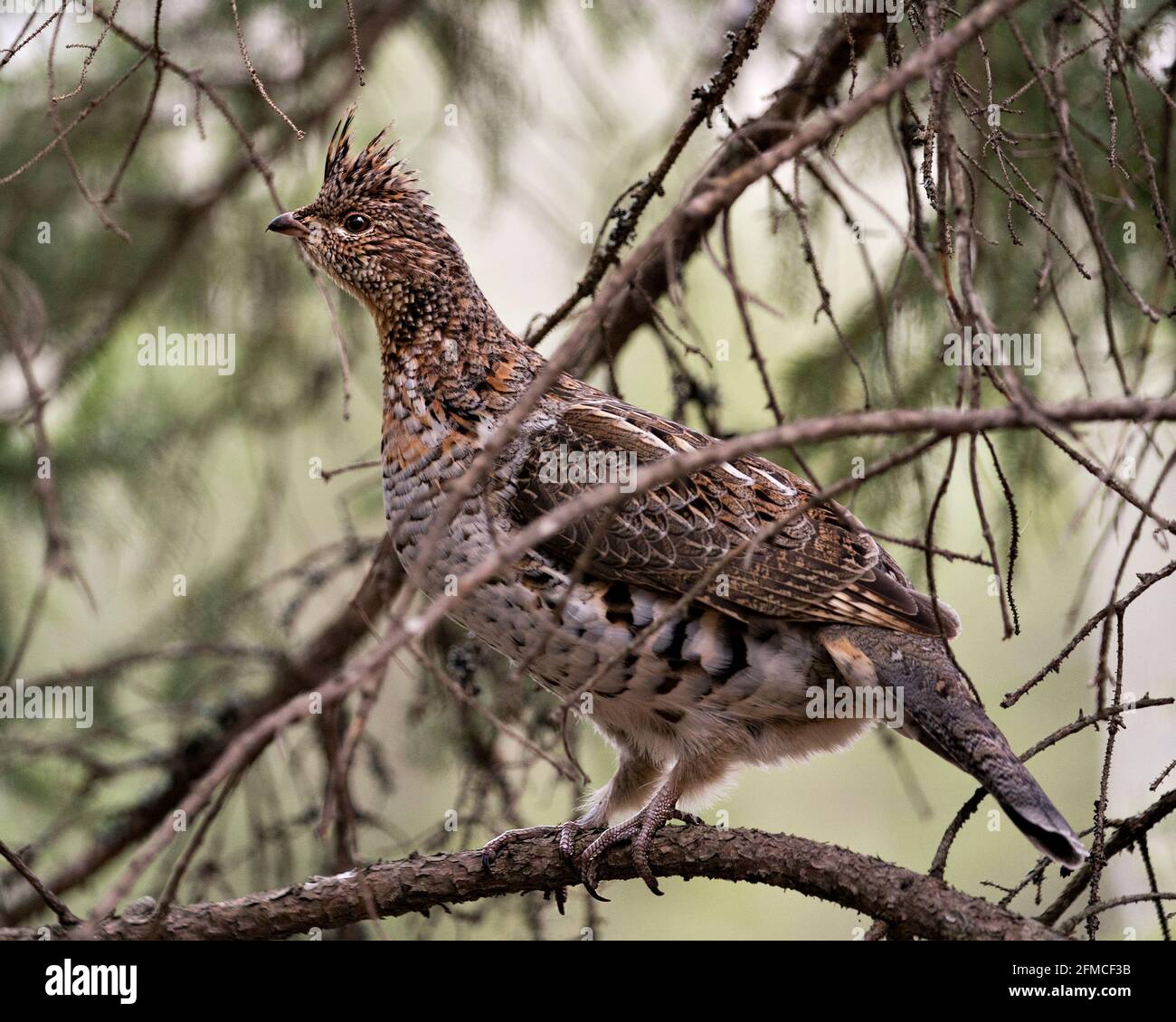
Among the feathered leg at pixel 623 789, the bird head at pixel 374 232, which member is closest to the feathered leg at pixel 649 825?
the feathered leg at pixel 623 789

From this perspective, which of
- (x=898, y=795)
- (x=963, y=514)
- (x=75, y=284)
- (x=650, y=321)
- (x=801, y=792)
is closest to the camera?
(x=650, y=321)

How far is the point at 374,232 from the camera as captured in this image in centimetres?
407

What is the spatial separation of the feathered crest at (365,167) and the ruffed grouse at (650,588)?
314 mm

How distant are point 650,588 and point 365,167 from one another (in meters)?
1.72

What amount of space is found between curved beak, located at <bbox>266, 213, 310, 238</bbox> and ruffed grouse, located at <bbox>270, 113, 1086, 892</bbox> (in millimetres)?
279

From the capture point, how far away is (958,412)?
5.85 ft

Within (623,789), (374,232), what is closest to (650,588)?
(623,789)

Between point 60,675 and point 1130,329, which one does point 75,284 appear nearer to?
point 60,675

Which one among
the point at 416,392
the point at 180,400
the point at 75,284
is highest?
the point at 75,284

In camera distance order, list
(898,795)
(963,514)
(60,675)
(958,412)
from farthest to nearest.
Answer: (898,795) < (963,514) < (60,675) < (958,412)

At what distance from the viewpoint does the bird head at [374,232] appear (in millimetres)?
4023

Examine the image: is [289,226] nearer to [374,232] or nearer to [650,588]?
[374,232]
